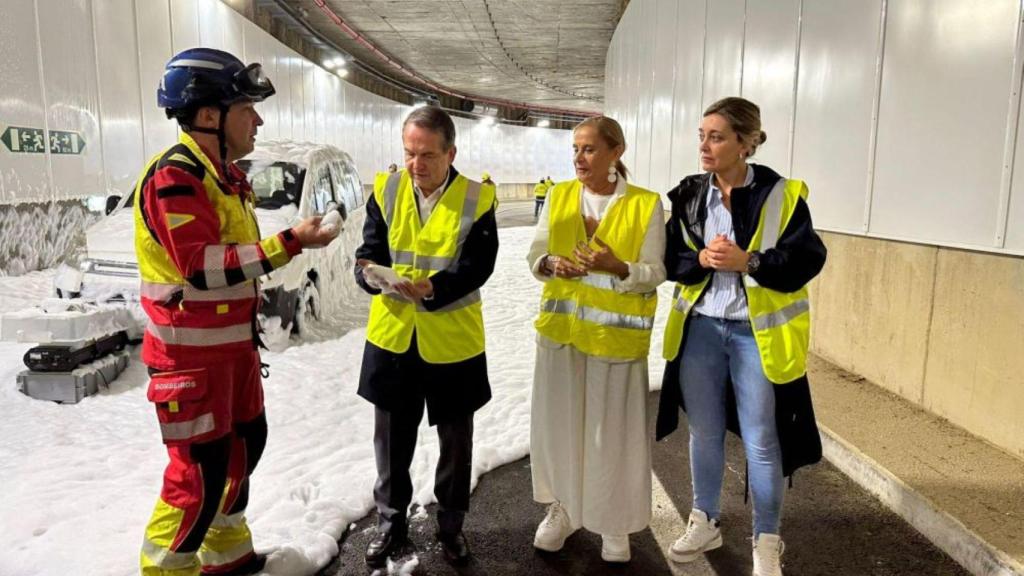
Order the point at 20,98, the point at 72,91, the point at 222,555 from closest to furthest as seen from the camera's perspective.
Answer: the point at 222,555, the point at 20,98, the point at 72,91

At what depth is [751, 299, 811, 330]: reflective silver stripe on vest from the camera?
8.72 feet

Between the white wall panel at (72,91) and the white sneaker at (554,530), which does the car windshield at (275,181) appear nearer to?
the white wall panel at (72,91)

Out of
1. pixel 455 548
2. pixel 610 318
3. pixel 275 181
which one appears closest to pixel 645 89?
pixel 275 181

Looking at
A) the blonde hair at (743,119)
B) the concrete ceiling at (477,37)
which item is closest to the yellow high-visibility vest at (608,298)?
the blonde hair at (743,119)

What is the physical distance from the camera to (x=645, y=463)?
2920 mm

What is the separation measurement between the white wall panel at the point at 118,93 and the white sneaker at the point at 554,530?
8530mm

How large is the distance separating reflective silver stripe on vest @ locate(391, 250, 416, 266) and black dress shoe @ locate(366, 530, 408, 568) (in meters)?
1.19

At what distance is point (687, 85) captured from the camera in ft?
31.6

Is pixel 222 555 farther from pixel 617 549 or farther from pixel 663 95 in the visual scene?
pixel 663 95

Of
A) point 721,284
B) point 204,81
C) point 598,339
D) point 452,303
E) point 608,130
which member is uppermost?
point 204,81

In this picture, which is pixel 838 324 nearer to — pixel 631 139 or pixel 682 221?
pixel 682 221

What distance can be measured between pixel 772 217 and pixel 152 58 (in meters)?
11.0

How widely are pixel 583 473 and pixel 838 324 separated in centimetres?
336

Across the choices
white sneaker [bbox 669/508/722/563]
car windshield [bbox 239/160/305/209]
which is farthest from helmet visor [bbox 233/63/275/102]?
car windshield [bbox 239/160/305/209]
